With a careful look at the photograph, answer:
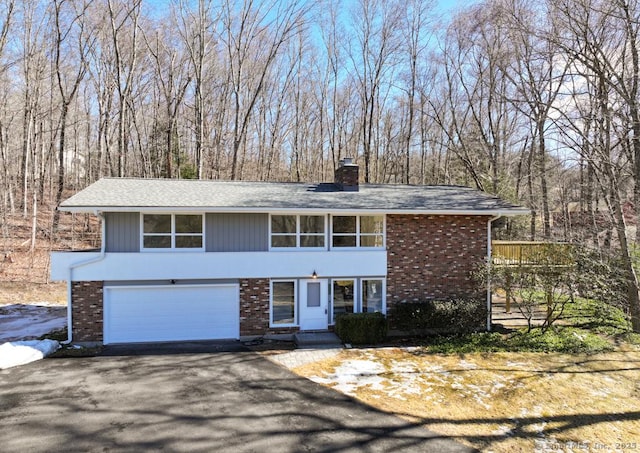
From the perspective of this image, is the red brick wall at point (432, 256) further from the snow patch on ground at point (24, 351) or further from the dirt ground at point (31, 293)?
the dirt ground at point (31, 293)

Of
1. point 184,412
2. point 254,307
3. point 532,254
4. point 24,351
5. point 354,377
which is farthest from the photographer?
point 532,254

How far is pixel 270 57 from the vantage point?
24.5m

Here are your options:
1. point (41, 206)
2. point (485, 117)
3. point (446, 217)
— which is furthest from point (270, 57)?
point (41, 206)

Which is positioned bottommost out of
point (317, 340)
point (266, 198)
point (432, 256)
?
point (317, 340)

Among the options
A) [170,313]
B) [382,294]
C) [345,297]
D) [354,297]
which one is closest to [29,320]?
[170,313]

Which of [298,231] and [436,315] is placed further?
[298,231]

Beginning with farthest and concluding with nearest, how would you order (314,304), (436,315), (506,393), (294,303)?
(314,304) < (294,303) < (436,315) < (506,393)

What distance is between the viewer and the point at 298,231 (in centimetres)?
1255

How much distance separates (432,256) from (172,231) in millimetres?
8197

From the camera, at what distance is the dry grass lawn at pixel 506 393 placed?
257 inches

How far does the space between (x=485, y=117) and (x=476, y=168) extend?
12.3 feet

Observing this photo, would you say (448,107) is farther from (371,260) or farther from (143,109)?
(143,109)

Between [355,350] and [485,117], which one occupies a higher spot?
[485,117]

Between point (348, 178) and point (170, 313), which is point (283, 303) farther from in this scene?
point (348, 178)
